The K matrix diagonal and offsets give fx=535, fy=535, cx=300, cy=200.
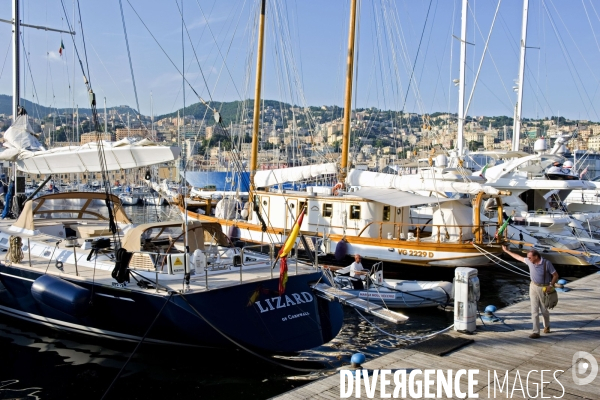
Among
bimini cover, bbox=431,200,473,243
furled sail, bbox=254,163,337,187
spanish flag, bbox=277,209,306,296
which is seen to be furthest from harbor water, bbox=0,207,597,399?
furled sail, bbox=254,163,337,187

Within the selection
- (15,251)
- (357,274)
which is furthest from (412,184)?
(15,251)

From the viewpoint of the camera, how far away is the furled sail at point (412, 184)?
60.0 ft

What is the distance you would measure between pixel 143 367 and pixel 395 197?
38.1 feet

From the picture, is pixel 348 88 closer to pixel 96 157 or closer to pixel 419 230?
pixel 419 230

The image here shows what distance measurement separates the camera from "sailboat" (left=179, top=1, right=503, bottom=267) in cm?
1756

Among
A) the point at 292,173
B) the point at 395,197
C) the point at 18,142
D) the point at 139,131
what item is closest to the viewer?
the point at 18,142

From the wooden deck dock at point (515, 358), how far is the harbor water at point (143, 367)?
5.59 feet

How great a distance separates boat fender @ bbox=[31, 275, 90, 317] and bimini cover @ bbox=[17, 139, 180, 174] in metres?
3.67

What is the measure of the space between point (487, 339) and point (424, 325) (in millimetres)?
4551

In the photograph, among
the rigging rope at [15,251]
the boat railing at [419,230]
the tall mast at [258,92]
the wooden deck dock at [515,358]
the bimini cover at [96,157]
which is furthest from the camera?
the tall mast at [258,92]

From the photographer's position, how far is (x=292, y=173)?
74.6 feet

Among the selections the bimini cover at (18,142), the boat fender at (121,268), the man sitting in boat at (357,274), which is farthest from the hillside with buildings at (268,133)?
the man sitting in boat at (357,274)

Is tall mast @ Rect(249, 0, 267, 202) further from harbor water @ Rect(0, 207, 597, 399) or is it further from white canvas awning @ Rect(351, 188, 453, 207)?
harbor water @ Rect(0, 207, 597, 399)

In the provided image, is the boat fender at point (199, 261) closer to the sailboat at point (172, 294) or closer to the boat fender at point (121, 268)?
the sailboat at point (172, 294)
